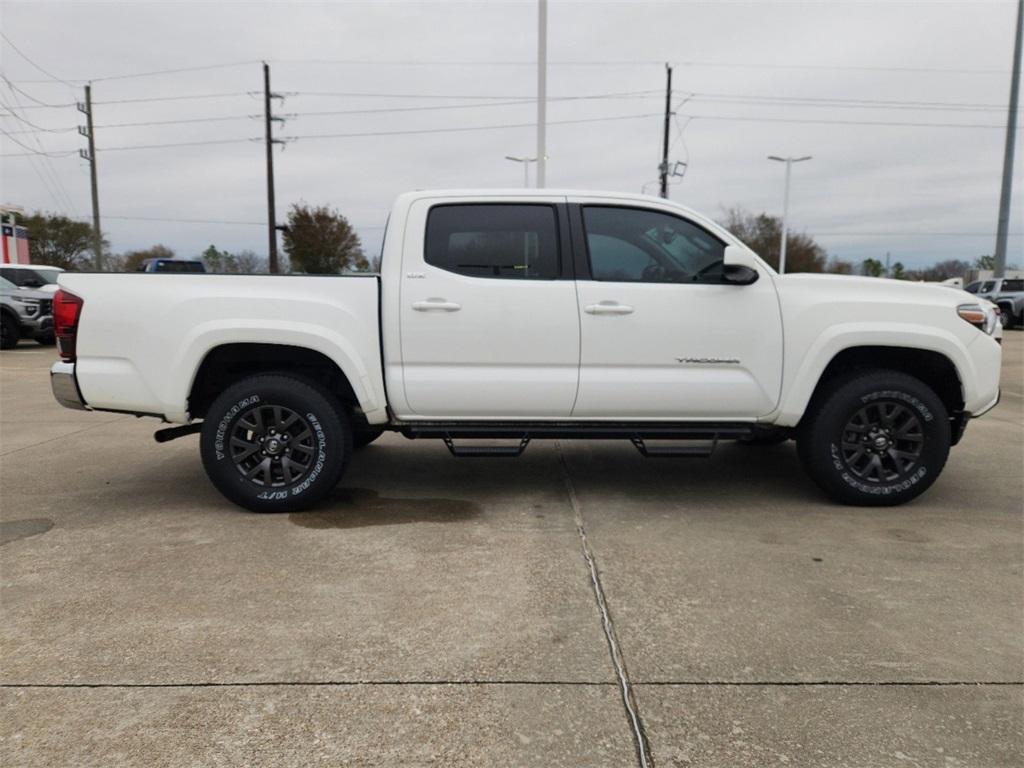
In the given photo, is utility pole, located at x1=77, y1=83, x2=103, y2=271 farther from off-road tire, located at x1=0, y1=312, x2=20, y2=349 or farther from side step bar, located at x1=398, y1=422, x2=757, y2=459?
side step bar, located at x1=398, y1=422, x2=757, y2=459

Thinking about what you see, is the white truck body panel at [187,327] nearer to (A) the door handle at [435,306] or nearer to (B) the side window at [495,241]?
(A) the door handle at [435,306]

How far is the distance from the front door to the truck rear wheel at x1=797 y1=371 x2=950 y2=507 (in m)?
0.41

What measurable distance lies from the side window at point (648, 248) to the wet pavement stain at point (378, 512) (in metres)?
1.70

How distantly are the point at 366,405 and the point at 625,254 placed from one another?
1.84 m

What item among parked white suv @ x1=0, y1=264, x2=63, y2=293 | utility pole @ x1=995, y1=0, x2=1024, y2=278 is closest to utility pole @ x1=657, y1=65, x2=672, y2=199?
utility pole @ x1=995, y1=0, x2=1024, y2=278

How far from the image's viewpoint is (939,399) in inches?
186

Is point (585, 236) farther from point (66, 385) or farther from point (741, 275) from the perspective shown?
point (66, 385)

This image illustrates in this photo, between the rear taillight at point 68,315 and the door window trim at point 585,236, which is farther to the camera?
the door window trim at point 585,236

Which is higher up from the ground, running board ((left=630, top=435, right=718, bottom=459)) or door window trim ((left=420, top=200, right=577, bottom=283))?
door window trim ((left=420, top=200, right=577, bottom=283))

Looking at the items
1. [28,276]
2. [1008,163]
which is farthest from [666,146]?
[28,276]

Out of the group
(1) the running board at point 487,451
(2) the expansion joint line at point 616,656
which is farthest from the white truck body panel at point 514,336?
(2) the expansion joint line at point 616,656

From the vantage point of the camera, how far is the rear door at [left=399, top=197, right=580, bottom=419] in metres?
4.39

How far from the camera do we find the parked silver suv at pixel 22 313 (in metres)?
15.6

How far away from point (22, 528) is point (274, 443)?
150 centimetres
